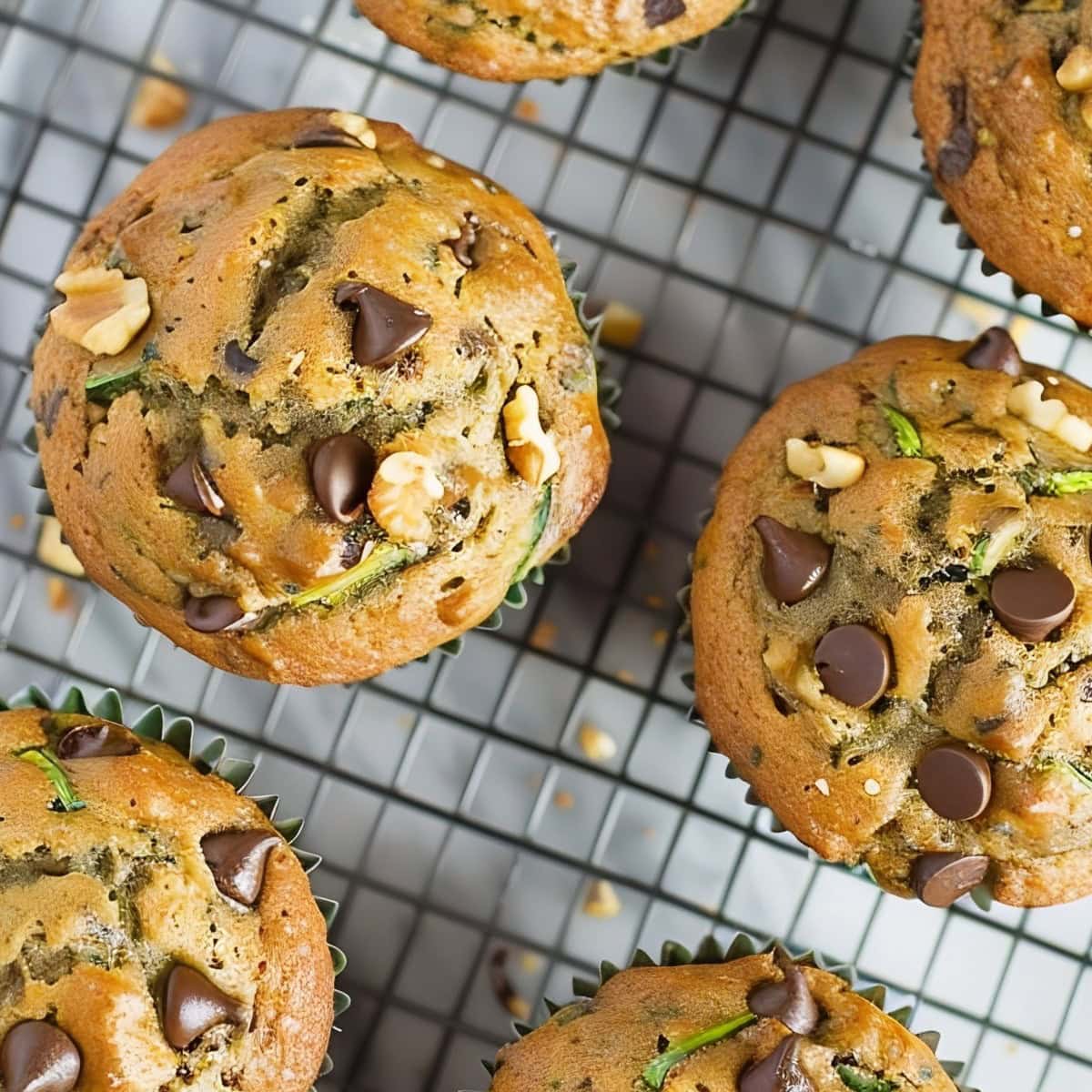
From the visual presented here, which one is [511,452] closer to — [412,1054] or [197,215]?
A: [197,215]

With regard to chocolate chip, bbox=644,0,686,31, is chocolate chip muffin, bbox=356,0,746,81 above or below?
below

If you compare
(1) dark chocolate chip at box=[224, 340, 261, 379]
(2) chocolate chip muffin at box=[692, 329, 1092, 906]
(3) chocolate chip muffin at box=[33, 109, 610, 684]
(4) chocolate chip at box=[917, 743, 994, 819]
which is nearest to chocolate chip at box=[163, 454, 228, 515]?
(3) chocolate chip muffin at box=[33, 109, 610, 684]

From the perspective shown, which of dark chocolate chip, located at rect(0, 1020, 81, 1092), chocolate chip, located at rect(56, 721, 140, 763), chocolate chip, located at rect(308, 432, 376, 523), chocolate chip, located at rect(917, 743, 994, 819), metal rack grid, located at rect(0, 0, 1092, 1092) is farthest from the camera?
metal rack grid, located at rect(0, 0, 1092, 1092)

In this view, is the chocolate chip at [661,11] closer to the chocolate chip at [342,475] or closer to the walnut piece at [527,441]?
the walnut piece at [527,441]

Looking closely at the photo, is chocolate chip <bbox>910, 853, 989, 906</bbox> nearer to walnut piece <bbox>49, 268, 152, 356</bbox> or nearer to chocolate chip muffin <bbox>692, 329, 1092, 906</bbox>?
chocolate chip muffin <bbox>692, 329, 1092, 906</bbox>

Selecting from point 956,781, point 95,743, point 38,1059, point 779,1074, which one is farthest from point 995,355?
point 38,1059

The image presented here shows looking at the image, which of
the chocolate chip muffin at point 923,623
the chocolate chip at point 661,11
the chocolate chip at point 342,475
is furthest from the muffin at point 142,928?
the chocolate chip at point 661,11
